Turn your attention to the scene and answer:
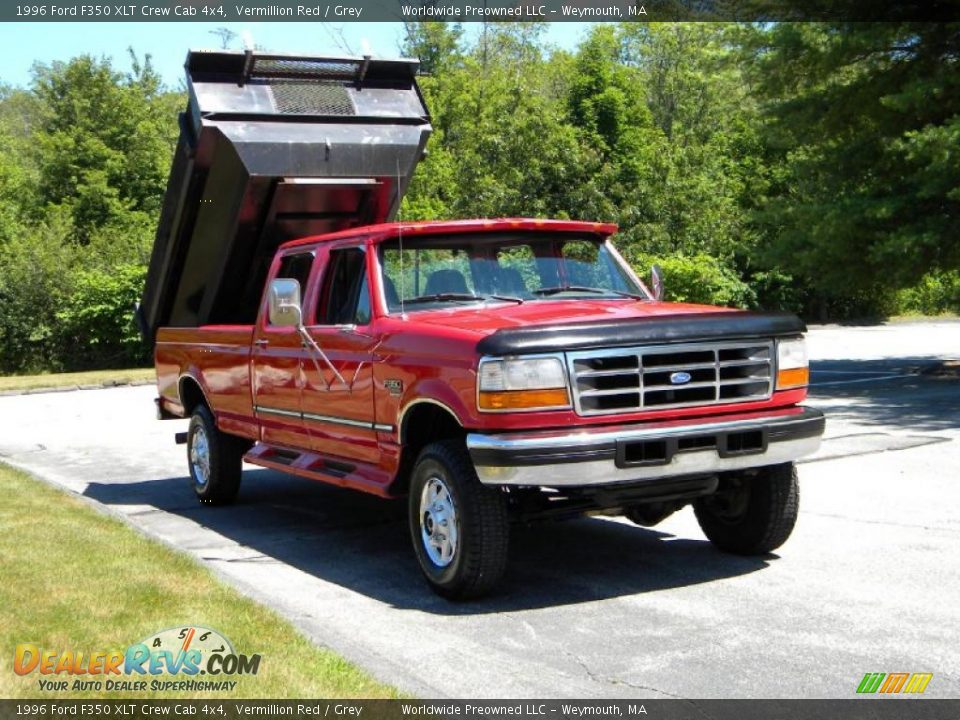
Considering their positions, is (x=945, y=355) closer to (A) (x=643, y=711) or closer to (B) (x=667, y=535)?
(B) (x=667, y=535)

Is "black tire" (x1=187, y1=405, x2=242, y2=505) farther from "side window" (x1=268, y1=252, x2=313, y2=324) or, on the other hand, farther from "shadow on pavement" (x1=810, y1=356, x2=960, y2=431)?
"shadow on pavement" (x1=810, y1=356, x2=960, y2=431)

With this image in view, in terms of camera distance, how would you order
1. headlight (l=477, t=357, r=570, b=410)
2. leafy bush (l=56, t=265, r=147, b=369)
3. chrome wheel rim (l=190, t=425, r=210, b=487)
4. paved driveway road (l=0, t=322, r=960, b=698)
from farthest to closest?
leafy bush (l=56, t=265, r=147, b=369) → chrome wheel rim (l=190, t=425, r=210, b=487) → headlight (l=477, t=357, r=570, b=410) → paved driveway road (l=0, t=322, r=960, b=698)

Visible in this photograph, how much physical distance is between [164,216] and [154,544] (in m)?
3.79

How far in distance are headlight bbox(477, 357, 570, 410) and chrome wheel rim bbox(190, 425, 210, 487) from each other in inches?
187

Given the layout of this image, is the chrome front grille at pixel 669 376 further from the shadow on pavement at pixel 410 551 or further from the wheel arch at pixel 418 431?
the shadow on pavement at pixel 410 551

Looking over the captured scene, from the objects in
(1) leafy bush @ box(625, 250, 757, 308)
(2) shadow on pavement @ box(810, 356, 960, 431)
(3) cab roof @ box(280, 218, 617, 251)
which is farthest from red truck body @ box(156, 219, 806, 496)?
(1) leafy bush @ box(625, 250, 757, 308)

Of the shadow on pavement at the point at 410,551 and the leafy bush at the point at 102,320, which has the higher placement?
the leafy bush at the point at 102,320

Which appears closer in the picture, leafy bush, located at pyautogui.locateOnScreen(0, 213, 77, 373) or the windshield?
the windshield

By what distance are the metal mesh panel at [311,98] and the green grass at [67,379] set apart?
681 inches

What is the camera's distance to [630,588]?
6.71m

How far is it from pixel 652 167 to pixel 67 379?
1633cm

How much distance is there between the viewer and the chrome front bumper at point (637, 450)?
601 cm

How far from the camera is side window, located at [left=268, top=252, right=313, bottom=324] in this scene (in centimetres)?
865

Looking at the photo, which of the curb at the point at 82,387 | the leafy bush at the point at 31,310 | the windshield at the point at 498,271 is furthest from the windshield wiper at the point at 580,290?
the leafy bush at the point at 31,310
